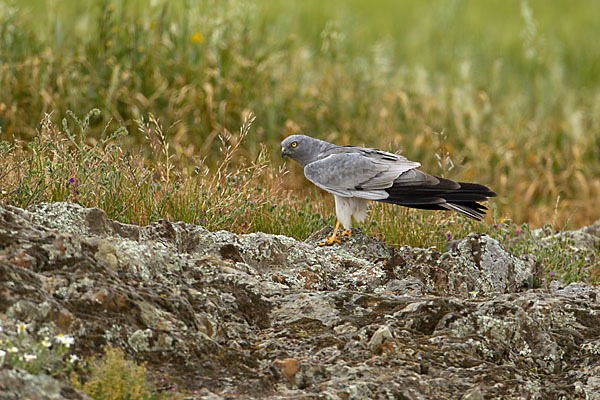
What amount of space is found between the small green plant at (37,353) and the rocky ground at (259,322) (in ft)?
0.13

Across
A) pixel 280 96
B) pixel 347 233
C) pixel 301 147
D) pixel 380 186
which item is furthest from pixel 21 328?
pixel 280 96

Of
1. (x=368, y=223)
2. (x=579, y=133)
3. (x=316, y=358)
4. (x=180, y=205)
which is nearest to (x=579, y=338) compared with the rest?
(x=316, y=358)

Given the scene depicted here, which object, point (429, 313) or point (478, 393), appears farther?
point (429, 313)

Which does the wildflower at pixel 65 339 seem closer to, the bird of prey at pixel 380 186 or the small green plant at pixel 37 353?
the small green plant at pixel 37 353

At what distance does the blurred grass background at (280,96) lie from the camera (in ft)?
23.1

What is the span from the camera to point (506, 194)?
7.83 metres

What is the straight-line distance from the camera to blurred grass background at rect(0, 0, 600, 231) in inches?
277

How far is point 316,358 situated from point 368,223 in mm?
2042

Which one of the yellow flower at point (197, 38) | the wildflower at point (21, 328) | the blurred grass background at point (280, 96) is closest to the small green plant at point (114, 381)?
the wildflower at point (21, 328)

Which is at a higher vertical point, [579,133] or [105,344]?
[105,344]

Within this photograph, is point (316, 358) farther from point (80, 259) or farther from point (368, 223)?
point (368, 223)

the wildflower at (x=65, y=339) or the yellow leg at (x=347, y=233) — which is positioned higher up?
the wildflower at (x=65, y=339)

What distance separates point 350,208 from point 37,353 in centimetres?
246

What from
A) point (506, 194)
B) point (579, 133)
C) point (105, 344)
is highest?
point (105, 344)
